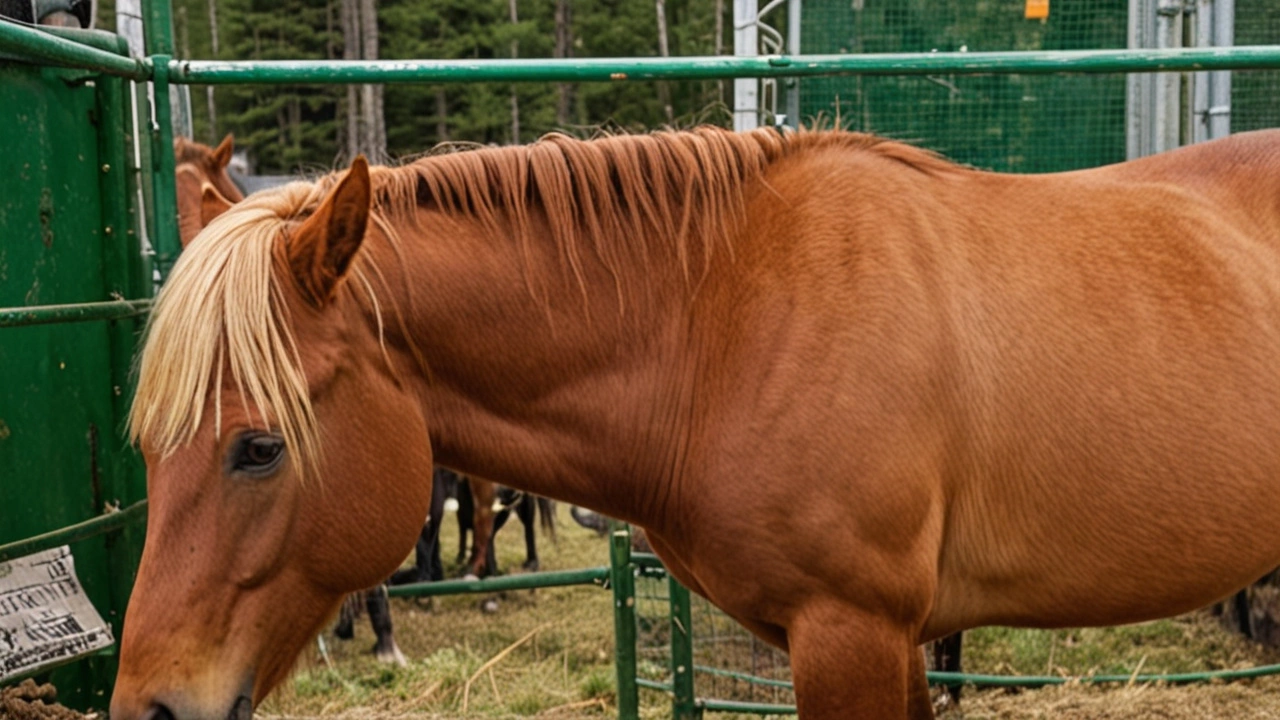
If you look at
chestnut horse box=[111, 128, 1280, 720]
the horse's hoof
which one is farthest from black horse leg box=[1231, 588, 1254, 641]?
the horse's hoof

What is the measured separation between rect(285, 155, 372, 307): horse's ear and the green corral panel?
98 centimetres

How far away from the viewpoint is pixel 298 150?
29.0 metres

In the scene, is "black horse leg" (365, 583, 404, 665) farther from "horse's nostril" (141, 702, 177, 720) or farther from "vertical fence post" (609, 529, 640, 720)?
"horse's nostril" (141, 702, 177, 720)

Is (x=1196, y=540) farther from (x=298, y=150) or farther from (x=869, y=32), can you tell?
(x=298, y=150)

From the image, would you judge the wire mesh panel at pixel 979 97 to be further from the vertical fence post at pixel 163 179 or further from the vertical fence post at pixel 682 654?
the vertical fence post at pixel 163 179

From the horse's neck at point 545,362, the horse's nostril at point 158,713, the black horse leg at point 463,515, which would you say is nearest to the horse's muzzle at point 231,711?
the horse's nostril at point 158,713

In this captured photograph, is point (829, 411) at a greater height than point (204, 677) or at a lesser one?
greater

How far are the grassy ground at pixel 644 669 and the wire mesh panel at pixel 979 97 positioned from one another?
2.60 meters

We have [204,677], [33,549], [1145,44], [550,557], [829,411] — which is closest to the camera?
[204,677]

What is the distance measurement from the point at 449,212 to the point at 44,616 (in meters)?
1.26

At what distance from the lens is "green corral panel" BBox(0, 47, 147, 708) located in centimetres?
254

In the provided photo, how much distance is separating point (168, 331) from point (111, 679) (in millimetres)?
1333

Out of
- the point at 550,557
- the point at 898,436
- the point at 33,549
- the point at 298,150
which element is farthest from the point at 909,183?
the point at 298,150

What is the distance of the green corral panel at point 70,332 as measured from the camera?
2.54 m
